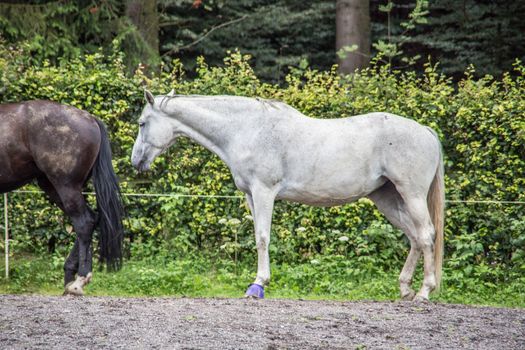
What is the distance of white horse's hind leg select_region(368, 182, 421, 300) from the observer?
855 cm

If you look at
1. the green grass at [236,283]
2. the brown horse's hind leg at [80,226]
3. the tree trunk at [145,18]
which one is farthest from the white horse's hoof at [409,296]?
the tree trunk at [145,18]

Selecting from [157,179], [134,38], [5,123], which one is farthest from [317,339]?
[134,38]

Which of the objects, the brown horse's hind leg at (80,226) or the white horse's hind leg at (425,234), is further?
the brown horse's hind leg at (80,226)

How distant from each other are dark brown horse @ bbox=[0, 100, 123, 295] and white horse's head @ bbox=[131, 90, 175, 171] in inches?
14.6

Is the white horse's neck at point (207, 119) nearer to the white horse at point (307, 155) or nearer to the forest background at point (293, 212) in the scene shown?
the white horse at point (307, 155)

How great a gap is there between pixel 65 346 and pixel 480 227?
589 centimetres

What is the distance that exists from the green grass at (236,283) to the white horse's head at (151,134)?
162 cm


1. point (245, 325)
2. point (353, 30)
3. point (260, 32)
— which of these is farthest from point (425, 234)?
point (260, 32)

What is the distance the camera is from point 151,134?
8.48 meters

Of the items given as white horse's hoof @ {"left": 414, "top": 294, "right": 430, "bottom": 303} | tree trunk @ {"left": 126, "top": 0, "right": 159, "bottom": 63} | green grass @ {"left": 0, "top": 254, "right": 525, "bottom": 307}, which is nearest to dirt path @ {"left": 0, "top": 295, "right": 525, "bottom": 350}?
white horse's hoof @ {"left": 414, "top": 294, "right": 430, "bottom": 303}

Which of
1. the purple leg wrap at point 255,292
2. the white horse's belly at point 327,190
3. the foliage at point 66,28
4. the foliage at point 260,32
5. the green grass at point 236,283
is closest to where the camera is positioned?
the purple leg wrap at point 255,292

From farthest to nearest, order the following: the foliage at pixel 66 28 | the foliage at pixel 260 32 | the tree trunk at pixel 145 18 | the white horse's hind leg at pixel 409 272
A: 1. the foliage at pixel 260 32
2. the tree trunk at pixel 145 18
3. the foliage at pixel 66 28
4. the white horse's hind leg at pixel 409 272

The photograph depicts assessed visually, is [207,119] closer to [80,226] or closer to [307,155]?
[307,155]

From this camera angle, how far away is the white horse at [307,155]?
26.9 feet
